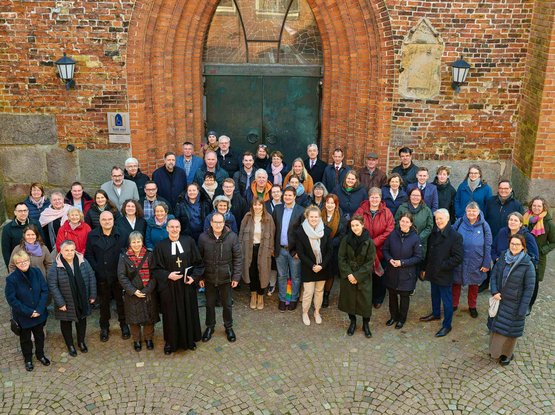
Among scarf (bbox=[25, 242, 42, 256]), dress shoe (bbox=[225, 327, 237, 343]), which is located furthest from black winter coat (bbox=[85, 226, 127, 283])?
dress shoe (bbox=[225, 327, 237, 343])

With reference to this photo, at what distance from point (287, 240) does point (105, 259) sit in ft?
7.13

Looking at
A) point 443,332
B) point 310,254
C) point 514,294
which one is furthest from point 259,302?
point 514,294

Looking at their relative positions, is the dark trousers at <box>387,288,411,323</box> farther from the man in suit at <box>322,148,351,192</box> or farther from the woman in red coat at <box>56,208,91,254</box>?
the woman in red coat at <box>56,208,91,254</box>

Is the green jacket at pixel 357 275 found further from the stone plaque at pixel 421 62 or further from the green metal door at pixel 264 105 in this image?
the green metal door at pixel 264 105

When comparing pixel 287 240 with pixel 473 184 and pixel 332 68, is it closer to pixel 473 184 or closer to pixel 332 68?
pixel 473 184

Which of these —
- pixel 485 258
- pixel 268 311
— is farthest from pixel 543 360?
pixel 268 311

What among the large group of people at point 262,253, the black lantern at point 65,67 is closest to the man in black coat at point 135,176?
the large group of people at point 262,253

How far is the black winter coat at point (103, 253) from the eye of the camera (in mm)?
7238

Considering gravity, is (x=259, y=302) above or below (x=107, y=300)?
below

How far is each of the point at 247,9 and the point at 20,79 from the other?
3.67 m

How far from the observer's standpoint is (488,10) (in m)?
9.51

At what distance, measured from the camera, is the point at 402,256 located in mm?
7445

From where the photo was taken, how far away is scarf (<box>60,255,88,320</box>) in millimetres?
6879

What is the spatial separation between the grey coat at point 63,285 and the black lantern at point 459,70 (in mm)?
5944
